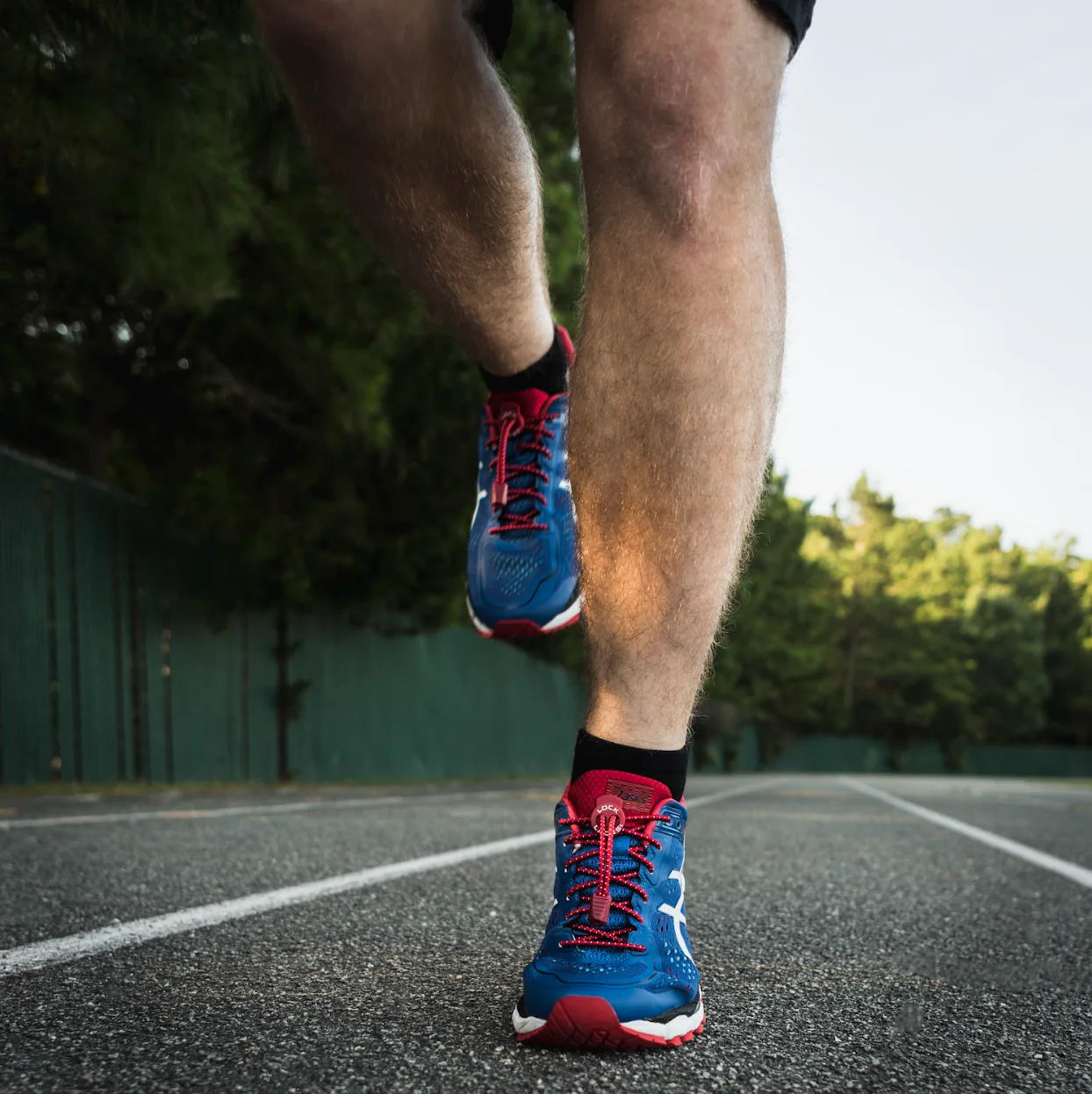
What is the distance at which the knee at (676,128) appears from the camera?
1316 mm

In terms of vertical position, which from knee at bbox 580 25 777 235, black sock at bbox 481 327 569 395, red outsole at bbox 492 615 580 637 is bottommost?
red outsole at bbox 492 615 580 637

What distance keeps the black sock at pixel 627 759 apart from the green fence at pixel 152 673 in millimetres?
7164

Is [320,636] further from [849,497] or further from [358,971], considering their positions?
[849,497]

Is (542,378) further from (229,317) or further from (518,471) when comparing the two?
(229,317)

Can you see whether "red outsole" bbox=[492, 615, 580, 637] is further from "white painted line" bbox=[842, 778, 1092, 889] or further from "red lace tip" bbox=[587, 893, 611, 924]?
"white painted line" bbox=[842, 778, 1092, 889]

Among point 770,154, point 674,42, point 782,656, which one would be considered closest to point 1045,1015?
point 770,154

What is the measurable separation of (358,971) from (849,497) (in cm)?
6808

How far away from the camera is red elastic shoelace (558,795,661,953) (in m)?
1.28

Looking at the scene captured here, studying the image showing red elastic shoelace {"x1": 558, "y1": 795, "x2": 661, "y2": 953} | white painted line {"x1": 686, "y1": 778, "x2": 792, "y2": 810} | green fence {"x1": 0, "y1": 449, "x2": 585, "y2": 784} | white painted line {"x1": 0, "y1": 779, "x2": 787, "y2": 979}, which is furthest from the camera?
green fence {"x1": 0, "y1": 449, "x2": 585, "y2": 784}

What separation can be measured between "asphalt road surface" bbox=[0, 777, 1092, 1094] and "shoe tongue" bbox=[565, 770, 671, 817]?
0.77 feet

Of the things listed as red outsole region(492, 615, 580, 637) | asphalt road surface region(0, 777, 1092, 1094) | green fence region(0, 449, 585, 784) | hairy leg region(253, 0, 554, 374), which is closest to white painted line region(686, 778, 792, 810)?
green fence region(0, 449, 585, 784)

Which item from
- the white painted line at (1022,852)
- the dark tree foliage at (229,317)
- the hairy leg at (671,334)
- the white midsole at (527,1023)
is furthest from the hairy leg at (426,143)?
the white painted line at (1022,852)

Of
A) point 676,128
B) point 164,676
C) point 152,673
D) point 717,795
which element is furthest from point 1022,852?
point 164,676

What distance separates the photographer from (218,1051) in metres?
1.12
